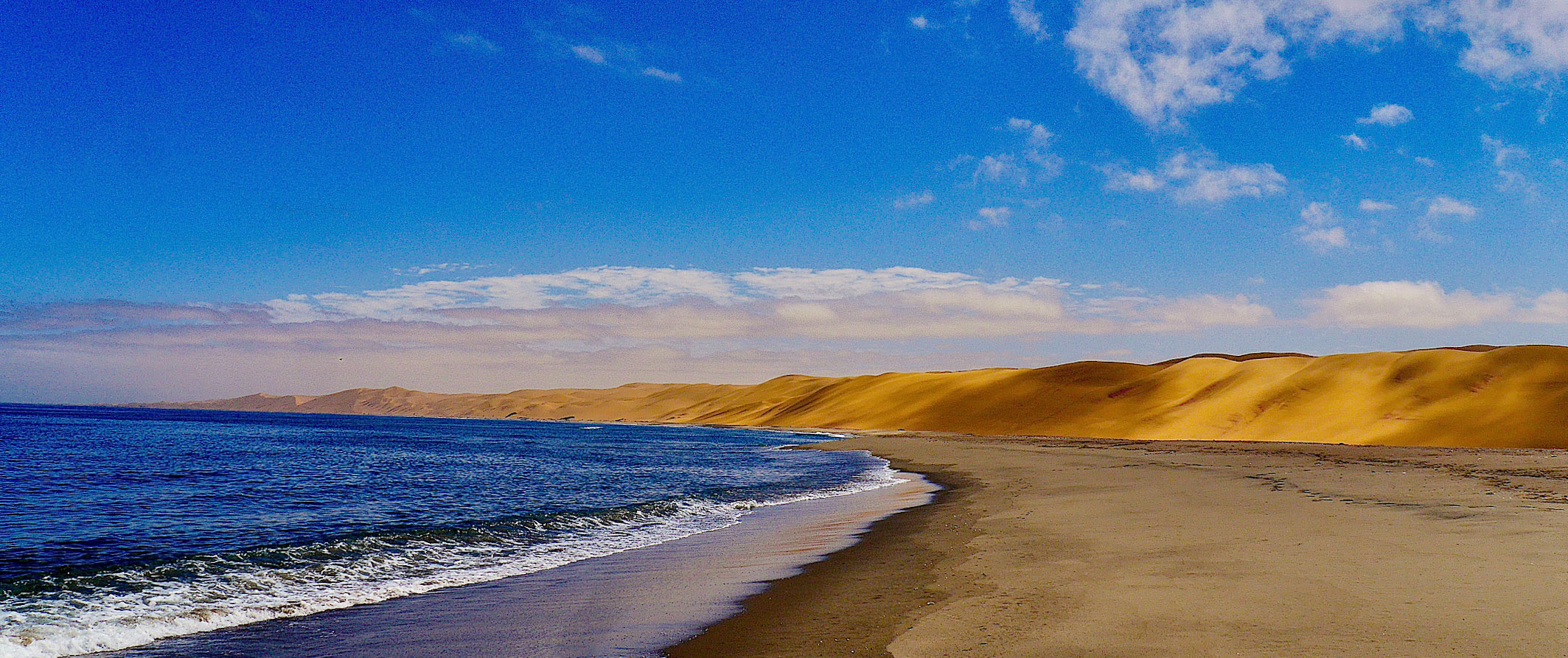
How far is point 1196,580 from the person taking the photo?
8500 millimetres

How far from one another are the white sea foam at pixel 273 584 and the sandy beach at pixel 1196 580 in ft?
16.0

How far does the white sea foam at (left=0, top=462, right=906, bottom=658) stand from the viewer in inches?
314

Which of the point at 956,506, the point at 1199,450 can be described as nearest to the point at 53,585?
the point at 956,506

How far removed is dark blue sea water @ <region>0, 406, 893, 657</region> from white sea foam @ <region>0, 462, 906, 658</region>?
0.10 ft

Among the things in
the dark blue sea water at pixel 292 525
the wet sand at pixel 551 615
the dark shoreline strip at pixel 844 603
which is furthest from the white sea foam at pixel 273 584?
the dark shoreline strip at pixel 844 603

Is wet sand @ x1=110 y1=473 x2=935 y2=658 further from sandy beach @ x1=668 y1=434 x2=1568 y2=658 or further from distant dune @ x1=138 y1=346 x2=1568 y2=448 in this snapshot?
distant dune @ x1=138 y1=346 x2=1568 y2=448

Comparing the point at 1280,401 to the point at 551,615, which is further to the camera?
the point at 1280,401

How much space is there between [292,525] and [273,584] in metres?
5.78

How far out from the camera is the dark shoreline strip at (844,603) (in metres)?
6.59

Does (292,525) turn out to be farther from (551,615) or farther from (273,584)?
(551,615)

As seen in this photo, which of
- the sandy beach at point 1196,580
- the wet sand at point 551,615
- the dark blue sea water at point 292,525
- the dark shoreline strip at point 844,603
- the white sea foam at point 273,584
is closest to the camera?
the sandy beach at point 1196,580

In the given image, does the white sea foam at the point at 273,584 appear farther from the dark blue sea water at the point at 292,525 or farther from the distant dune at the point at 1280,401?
the distant dune at the point at 1280,401

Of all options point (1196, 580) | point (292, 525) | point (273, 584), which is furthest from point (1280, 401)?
point (273, 584)

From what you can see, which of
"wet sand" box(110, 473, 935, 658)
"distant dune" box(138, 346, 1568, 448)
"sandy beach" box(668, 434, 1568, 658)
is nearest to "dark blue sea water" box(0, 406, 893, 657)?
"wet sand" box(110, 473, 935, 658)
